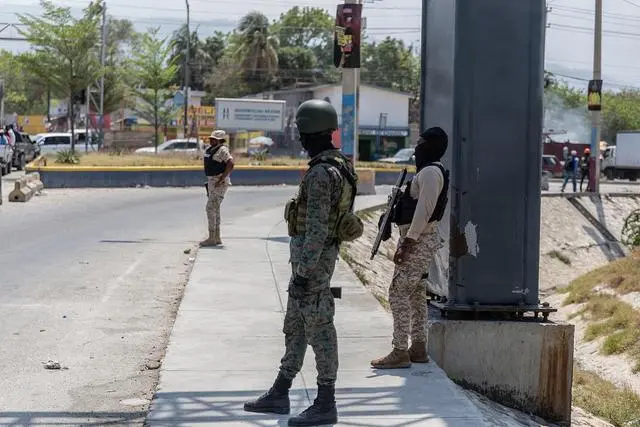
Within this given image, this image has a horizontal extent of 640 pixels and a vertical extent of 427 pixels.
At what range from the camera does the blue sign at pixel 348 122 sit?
14820mm

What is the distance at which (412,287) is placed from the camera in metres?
6.74

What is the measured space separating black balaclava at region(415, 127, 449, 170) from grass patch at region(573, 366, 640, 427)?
132 inches

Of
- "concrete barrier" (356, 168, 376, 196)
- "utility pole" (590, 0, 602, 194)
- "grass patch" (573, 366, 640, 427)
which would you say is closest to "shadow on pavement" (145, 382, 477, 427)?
"grass patch" (573, 366, 640, 427)

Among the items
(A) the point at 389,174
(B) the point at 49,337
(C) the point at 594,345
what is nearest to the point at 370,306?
(B) the point at 49,337

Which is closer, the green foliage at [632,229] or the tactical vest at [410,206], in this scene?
the tactical vest at [410,206]

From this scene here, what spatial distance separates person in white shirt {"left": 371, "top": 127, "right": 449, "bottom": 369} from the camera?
259 inches

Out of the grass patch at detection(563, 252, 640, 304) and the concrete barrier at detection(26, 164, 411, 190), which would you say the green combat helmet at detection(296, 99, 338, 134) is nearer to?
the grass patch at detection(563, 252, 640, 304)

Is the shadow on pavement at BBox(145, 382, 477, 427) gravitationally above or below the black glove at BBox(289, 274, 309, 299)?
below

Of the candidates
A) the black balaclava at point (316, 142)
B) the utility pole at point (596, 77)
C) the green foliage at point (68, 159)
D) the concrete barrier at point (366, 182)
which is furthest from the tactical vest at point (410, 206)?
the utility pole at point (596, 77)

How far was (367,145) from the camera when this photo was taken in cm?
6288

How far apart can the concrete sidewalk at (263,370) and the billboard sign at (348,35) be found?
385 centimetres

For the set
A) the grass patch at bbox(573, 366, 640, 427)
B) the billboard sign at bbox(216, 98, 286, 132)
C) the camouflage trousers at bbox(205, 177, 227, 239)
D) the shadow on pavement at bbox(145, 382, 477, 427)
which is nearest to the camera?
the shadow on pavement at bbox(145, 382, 477, 427)

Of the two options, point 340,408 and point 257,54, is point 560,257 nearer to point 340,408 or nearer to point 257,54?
point 340,408

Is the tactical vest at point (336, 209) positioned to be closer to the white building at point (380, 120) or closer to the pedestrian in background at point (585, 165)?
the pedestrian in background at point (585, 165)
